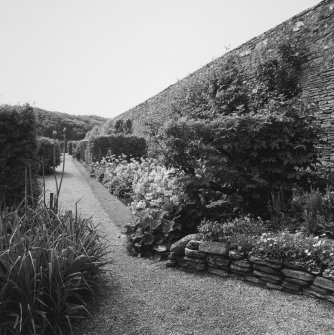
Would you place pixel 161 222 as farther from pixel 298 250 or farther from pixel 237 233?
pixel 298 250

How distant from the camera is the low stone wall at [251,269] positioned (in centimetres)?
280

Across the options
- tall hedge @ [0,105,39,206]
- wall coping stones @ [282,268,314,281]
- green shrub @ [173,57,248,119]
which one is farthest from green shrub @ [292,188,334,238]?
tall hedge @ [0,105,39,206]

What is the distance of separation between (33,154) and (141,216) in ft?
6.35

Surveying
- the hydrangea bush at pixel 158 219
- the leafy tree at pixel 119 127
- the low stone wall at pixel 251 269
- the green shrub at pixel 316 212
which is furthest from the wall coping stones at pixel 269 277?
the leafy tree at pixel 119 127

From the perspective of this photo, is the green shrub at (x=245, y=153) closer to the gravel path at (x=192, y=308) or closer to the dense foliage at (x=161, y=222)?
the dense foliage at (x=161, y=222)

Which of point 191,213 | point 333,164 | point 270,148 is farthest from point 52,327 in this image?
point 333,164

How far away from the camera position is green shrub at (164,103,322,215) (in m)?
4.51

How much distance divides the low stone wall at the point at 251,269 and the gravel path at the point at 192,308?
0.29 feet

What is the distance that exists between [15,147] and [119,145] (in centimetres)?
792

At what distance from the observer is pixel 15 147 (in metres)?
4.60

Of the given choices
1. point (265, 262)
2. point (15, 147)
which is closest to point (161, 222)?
point (265, 262)

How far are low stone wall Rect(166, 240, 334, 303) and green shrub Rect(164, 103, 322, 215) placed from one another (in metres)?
1.17

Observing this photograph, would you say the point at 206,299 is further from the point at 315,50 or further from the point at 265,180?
the point at 315,50

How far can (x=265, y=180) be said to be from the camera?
4520 mm
